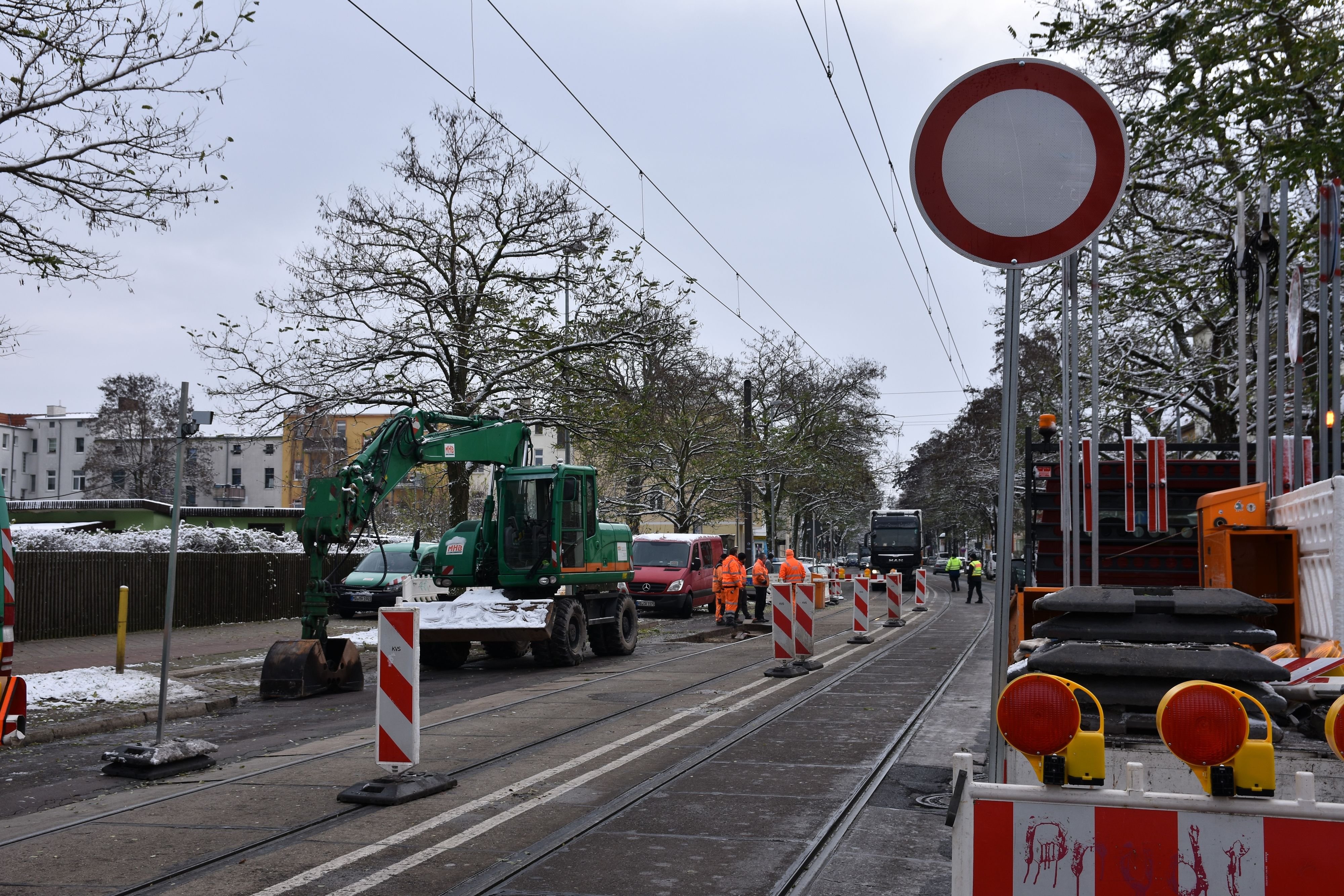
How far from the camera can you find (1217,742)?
224 centimetres

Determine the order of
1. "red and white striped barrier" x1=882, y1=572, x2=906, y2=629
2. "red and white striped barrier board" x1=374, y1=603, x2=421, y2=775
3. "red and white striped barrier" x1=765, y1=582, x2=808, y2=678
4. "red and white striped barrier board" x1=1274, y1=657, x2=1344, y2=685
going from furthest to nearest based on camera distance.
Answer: "red and white striped barrier" x1=882, y1=572, x2=906, y2=629, "red and white striped barrier" x1=765, y1=582, x2=808, y2=678, "red and white striped barrier board" x1=374, y1=603, x2=421, y2=775, "red and white striped barrier board" x1=1274, y1=657, x2=1344, y2=685

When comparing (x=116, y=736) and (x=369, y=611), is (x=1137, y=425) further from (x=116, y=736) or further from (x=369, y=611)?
(x=116, y=736)

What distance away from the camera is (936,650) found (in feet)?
60.5

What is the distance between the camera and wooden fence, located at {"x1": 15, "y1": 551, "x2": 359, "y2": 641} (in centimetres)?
1886

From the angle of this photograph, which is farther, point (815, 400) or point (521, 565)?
point (815, 400)

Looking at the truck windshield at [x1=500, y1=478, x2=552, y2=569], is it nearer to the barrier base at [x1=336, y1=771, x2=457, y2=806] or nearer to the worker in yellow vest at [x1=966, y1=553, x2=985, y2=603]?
the barrier base at [x1=336, y1=771, x2=457, y2=806]

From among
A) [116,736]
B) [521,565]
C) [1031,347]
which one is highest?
[1031,347]

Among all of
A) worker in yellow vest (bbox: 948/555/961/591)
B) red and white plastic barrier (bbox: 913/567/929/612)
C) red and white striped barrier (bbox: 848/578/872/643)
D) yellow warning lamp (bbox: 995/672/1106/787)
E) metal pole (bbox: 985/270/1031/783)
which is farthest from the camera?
worker in yellow vest (bbox: 948/555/961/591)

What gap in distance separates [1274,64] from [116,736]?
13364mm

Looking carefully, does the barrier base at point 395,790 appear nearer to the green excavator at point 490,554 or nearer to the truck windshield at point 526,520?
the green excavator at point 490,554

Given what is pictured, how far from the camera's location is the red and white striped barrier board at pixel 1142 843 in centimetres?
222

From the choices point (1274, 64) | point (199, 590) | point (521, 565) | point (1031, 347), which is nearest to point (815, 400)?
point (1031, 347)

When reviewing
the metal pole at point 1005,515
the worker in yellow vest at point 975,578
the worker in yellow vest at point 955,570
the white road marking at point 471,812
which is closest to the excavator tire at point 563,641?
the white road marking at point 471,812

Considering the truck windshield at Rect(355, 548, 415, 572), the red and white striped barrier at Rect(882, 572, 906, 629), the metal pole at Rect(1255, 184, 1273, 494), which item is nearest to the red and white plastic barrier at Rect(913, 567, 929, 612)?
the red and white striped barrier at Rect(882, 572, 906, 629)
